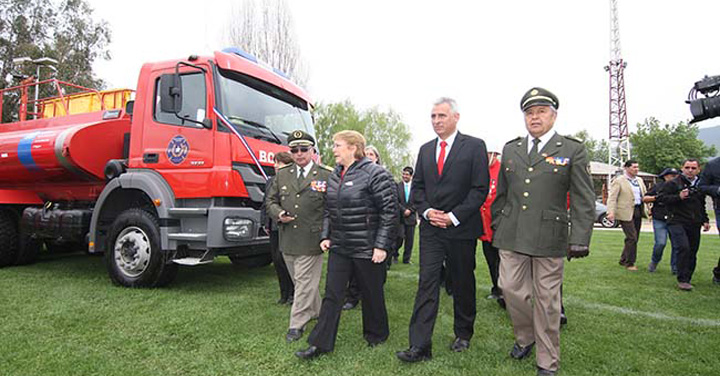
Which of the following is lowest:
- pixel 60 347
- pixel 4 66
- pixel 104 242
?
pixel 60 347

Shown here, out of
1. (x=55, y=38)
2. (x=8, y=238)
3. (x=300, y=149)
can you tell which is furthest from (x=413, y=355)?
(x=55, y=38)

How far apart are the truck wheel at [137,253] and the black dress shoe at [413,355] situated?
3.15m

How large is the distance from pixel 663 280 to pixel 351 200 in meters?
→ 5.47

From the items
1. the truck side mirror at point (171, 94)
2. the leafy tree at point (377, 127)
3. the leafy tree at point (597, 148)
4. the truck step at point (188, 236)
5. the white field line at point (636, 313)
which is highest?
the leafy tree at point (597, 148)

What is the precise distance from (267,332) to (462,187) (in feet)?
6.86

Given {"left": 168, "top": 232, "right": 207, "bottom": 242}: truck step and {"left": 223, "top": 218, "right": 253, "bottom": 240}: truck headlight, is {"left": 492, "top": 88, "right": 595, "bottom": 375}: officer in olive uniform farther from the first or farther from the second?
{"left": 168, "top": 232, "right": 207, "bottom": 242}: truck step

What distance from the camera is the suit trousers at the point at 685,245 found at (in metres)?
5.55

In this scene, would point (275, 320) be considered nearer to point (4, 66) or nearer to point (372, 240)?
point (372, 240)

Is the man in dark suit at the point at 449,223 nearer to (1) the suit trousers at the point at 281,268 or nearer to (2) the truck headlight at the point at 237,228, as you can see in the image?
(1) the suit trousers at the point at 281,268

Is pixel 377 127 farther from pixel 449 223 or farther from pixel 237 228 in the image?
pixel 449 223

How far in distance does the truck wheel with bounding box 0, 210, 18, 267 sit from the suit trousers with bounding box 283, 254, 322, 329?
18.7 feet

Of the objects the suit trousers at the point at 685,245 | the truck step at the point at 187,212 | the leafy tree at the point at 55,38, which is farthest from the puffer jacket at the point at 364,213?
the leafy tree at the point at 55,38

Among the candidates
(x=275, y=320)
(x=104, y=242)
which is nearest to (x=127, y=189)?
(x=104, y=242)

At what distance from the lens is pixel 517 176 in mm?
3066
